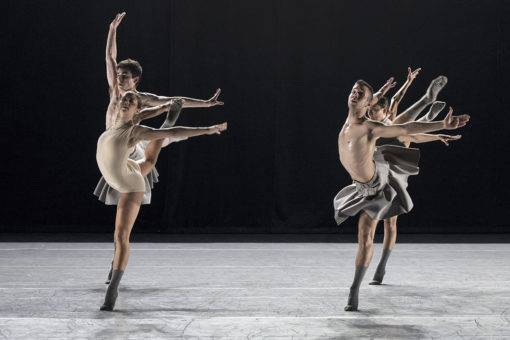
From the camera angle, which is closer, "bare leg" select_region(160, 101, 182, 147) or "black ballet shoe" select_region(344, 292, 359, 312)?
"black ballet shoe" select_region(344, 292, 359, 312)

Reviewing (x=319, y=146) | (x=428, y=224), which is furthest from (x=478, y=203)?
(x=319, y=146)

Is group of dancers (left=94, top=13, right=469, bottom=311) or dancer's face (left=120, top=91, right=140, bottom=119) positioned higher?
dancer's face (left=120, top=91, right=140, bottom=119)

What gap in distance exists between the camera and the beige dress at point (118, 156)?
3.44 metres

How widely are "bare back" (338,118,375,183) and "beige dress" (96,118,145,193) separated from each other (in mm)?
1013

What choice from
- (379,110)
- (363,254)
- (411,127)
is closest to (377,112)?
(379,110)

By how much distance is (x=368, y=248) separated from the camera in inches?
140

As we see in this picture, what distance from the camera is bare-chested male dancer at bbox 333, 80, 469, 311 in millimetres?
3467

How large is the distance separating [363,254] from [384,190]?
1.16 ft

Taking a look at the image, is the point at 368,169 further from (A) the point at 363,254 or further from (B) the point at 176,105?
(B) the point at 176,105

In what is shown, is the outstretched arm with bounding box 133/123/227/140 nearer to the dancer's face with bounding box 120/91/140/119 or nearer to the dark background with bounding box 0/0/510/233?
the dancer's face with bounding box 120/91/140/119

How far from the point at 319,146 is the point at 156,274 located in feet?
10.9

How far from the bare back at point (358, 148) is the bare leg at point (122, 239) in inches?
40.7

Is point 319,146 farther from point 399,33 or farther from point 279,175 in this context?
point 399,33

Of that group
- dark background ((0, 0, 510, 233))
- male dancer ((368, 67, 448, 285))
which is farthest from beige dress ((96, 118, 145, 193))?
dark background ((0, 0, 510, 233))
